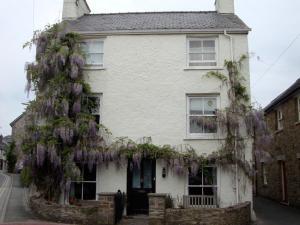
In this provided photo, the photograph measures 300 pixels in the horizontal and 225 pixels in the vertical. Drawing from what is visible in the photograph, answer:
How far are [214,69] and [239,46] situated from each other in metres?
1.45

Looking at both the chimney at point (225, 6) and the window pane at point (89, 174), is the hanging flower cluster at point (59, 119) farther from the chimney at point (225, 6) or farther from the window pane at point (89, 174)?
the chimney at point (225, 6)

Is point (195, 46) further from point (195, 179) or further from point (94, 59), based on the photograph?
point (195, 179)

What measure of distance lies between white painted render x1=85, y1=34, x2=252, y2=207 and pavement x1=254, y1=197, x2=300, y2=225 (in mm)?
1207

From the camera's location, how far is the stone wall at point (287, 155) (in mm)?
19250

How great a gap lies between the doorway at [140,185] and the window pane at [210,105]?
2999 mm

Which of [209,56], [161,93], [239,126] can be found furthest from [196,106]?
[209,56]

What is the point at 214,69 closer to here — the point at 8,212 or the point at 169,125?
the point at 169,125

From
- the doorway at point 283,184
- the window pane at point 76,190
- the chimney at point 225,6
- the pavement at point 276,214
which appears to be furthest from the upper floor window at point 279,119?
the window pane at point 76,190

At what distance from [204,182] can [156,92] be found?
4.05 m

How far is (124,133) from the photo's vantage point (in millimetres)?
16047

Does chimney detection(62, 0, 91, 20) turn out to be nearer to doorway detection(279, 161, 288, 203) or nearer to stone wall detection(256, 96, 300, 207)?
stone wall detection(256, 96, 300, 207)

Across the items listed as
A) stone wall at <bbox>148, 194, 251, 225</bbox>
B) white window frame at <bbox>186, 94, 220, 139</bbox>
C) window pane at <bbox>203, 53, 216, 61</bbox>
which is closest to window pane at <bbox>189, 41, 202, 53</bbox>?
window pane at <bbox>203, 53, 216, 61</bbox>

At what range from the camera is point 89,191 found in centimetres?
1608

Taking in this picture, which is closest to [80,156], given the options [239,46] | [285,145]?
[239,46]
